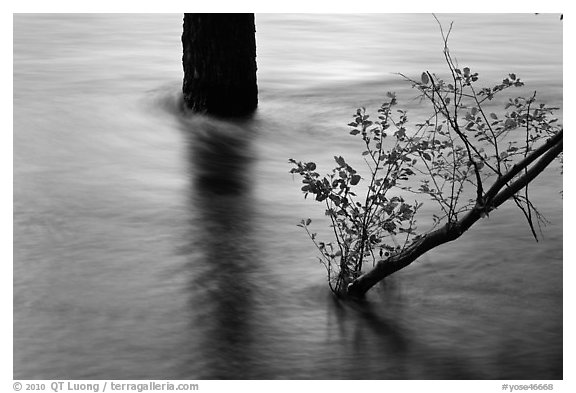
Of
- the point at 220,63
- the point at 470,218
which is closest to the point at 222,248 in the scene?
the point at 470,218

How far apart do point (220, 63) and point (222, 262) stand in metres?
3.74

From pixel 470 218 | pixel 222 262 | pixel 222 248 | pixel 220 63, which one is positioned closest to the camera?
pixel 470 218

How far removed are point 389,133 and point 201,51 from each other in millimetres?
1959

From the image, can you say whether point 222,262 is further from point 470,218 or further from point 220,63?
point 220,63

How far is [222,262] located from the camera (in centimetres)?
659

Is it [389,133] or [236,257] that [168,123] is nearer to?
[389,133]

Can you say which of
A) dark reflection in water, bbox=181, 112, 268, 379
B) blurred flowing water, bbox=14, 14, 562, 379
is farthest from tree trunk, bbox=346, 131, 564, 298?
dark reflection in water, bbox=181, 112, 268, 379

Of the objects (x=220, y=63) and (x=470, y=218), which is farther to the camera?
(x=220, y=63)

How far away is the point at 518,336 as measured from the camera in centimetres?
559

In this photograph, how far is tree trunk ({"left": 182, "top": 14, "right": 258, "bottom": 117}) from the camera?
32.1 feet

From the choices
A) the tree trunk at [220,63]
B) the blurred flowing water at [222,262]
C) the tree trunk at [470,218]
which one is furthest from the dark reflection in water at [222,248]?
the tree trunk at [470,218]

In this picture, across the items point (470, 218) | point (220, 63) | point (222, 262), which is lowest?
point (222, 262)

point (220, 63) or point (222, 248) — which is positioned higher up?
point (220, 63)

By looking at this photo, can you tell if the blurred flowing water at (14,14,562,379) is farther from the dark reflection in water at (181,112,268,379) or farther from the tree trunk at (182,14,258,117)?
the tree trunk at (182,14,258,117)
